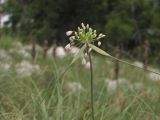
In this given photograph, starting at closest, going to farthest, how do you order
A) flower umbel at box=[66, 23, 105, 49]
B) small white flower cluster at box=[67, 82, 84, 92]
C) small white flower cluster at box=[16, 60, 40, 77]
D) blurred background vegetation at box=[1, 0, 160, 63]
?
flower umbel at box=[66, 23, 105, 49] < small white flower cluster at box=[67, 82, 84, 92] < small white flower cluster at box=[16, 60, 40, 77] < blurred background vegetation at box=[1, 0, 160, 63]

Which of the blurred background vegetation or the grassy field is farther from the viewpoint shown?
the blurred background vegetation

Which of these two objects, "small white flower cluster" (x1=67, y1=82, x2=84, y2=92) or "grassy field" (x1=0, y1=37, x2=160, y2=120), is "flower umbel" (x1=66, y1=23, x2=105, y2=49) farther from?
"small white flower cluster" (x1=67, y1=82, x2=84, y2=92)

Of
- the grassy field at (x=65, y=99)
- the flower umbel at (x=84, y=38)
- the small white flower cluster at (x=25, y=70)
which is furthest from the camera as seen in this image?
the small white flower cluster at (x=25, y=70)

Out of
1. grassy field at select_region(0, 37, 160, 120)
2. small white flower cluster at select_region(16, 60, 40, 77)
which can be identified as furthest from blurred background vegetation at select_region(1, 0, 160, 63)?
small white flower cluster at select_region(16, 60, 40, 77)

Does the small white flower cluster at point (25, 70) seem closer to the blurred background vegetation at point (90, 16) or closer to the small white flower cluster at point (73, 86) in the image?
the small white flower cluster at point (73, 86)

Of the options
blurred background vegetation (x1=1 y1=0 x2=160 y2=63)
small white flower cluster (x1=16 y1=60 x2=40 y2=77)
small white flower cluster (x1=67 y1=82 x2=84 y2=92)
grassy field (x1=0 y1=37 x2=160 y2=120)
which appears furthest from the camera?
blurred background vegetation (x1=1 y1=0 x2=160 y2=63)

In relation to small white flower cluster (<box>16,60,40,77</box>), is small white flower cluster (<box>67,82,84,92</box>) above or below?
below

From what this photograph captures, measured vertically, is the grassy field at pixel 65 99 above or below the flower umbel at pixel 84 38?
below

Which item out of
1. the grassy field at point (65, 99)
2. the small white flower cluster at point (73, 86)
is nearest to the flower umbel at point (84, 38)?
the grassy field at point (65, 99)

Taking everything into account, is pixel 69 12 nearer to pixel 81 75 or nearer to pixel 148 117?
pixel 81 75

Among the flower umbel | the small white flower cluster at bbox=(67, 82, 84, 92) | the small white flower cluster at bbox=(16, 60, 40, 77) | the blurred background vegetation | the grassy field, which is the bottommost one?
the blurred background vegetation

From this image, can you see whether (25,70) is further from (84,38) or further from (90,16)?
(90,16)
